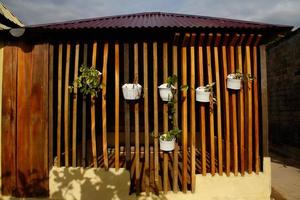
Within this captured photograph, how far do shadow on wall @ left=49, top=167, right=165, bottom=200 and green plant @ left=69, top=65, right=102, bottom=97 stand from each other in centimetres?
153

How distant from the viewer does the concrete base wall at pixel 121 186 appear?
517cm

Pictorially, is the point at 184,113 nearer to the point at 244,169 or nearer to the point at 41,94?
the point at 244,169

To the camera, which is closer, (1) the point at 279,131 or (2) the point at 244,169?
(2) the point at 244,169

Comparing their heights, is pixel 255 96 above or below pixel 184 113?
above

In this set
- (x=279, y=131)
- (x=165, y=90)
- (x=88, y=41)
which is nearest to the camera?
(x=165, y=90)

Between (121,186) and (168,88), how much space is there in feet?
6.86

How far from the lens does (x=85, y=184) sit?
17.1 ft

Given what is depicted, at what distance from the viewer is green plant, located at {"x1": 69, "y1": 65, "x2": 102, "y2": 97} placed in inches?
203

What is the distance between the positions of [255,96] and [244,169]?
148 centimetres

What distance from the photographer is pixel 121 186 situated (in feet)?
17.0

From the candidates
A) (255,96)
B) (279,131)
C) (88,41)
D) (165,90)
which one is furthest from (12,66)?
(279,131)

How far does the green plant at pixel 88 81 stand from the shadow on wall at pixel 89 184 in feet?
5.04

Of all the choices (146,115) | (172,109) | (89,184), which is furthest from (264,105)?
(89,184)

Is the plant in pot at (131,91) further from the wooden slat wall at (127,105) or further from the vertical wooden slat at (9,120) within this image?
the vertical wooden slat at (9,120)
